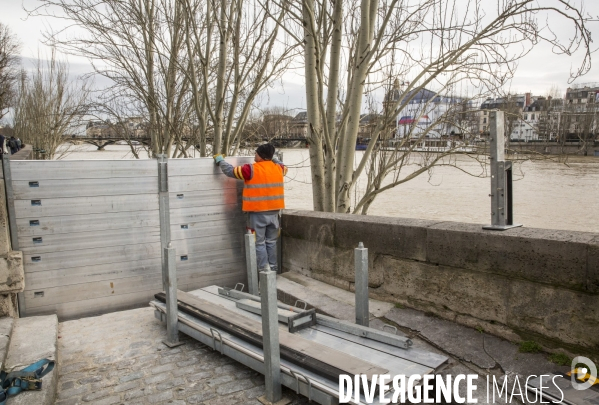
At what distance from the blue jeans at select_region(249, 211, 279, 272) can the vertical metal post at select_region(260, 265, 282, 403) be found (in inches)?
109

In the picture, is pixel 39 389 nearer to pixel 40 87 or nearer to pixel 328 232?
pixel 328 232

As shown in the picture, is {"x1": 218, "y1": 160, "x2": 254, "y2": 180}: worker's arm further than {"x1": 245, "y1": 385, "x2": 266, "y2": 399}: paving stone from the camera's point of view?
Yes

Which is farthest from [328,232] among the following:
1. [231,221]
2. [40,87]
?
[40,87]

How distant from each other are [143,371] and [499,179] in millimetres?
3413

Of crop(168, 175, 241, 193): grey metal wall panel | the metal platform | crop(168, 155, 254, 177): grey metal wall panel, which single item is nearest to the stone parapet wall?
the metal platform

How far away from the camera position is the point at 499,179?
14.3 feet

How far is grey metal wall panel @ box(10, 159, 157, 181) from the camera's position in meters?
5.28

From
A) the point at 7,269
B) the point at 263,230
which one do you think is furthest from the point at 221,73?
the point at 7,269

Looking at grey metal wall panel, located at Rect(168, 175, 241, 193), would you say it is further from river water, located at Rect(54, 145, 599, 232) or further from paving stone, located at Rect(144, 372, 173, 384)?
river water, located at Rect(54, 145, 599, 232)

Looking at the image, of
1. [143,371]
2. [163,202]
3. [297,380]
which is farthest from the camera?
[163,202]

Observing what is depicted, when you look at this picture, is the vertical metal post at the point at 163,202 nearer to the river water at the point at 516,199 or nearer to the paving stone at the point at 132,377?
the paving stone at the point at 132,377

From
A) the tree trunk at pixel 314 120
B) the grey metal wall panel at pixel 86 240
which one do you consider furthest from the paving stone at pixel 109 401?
the tree trunk at pixel 314 120

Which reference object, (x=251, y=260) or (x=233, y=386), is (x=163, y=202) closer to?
Answer: (x=251, y=260)

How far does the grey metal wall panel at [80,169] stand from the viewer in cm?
528
